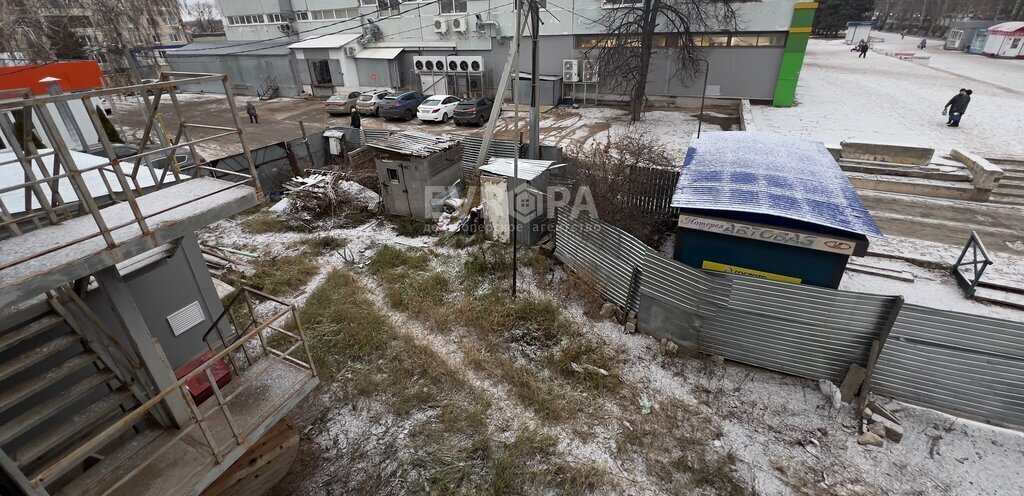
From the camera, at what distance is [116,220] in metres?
3.69

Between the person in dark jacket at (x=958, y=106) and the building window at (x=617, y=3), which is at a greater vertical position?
the building window at (x=617, y=3)

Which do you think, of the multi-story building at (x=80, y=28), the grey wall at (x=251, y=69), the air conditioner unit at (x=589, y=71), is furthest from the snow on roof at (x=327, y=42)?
the air conditioner unit at (x=589, y=71)

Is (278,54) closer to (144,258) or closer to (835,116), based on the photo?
(144,258)

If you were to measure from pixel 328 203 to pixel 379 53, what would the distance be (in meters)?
18.9

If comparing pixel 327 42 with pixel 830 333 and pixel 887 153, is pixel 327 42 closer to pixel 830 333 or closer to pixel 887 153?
pixel 887 153

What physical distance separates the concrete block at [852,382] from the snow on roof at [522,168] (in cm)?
650

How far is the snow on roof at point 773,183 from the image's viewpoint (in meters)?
6.64

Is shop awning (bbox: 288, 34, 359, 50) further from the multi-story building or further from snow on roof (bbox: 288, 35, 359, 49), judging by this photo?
the multi-story building

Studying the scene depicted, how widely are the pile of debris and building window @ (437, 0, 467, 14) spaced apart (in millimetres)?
17092

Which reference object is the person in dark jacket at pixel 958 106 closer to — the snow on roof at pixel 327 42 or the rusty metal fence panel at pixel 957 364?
the rusty metal fence panel at pixel 957 364

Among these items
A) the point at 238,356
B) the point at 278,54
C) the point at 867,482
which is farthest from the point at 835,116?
the point at 278,54

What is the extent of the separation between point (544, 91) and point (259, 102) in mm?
Result: 19703

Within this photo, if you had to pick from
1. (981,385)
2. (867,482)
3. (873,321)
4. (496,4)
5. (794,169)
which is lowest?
(867,482)

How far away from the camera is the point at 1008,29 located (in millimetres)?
31094
